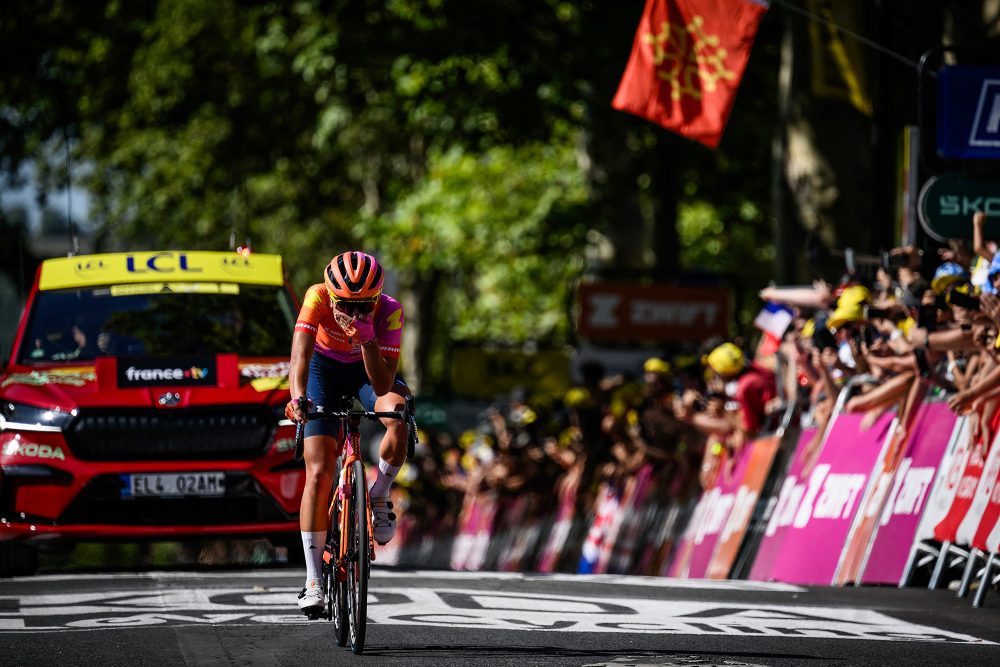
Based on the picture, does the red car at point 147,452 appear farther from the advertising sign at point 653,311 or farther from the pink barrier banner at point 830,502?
the advertising sign at point 653,311

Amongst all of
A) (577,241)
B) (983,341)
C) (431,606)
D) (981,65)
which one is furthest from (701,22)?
(577,241)

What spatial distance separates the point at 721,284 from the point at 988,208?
1192 cm

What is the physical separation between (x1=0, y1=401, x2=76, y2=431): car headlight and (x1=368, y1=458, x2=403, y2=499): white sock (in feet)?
11.6

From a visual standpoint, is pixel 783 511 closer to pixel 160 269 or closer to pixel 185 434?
pixel 185 434

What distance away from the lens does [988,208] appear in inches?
544

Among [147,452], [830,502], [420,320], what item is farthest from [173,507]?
[420,320]

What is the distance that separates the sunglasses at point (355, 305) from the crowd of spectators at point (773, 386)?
158 inches

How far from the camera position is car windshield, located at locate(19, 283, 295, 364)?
13.2 meters

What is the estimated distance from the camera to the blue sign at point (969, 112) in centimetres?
1391

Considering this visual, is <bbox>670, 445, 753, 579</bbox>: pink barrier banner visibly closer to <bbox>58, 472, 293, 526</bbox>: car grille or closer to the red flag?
the red flag

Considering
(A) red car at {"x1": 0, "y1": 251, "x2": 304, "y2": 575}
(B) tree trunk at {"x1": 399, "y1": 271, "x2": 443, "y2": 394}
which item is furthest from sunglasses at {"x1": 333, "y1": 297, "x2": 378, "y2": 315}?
(B) tree trunk at {"x1": 399, "y1": 271, "x2": 443, "y2": 394}

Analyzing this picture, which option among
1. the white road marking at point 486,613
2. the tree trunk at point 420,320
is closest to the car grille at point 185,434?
the white road marking at point 486,613

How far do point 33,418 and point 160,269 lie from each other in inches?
78.1

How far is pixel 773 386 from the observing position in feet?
51.6
